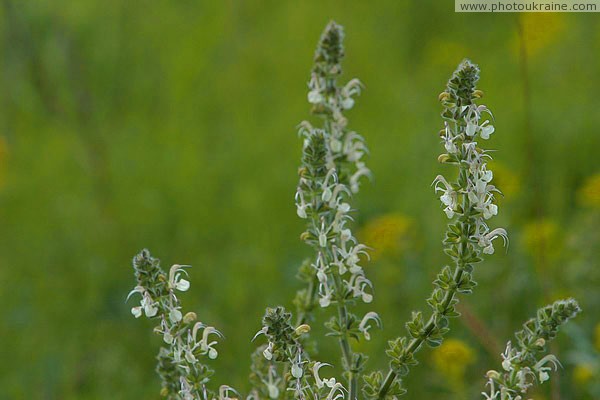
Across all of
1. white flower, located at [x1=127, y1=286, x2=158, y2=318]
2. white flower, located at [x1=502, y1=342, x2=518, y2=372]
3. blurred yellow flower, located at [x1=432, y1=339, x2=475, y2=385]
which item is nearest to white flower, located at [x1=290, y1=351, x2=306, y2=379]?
white flower, located at [x1=127, y1=286, x2=158, y2=318]

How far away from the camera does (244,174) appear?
504 cm

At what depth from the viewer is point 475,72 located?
1550mm

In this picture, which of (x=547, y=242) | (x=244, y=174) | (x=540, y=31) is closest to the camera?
(x=547, y=242)

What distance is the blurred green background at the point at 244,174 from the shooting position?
143 inches

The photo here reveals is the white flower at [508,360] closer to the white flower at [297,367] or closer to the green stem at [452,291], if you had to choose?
the green stem at [452,291]

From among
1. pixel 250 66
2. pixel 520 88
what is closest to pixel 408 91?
pixel 520 88

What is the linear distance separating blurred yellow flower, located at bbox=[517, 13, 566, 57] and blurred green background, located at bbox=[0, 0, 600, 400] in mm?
17

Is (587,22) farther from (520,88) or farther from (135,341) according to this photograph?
(135,341)

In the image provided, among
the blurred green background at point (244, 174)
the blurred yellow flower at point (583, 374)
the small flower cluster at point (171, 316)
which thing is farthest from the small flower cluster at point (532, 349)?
the blurred yellow flower at point (583, 374)

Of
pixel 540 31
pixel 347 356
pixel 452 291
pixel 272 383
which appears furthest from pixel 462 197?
pixel 540 31

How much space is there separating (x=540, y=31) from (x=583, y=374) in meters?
4.24

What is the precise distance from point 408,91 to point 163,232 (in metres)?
2.22

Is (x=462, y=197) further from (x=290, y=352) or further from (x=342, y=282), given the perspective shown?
(x=290, y=352)

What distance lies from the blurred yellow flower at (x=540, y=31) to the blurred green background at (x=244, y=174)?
0.05ft
